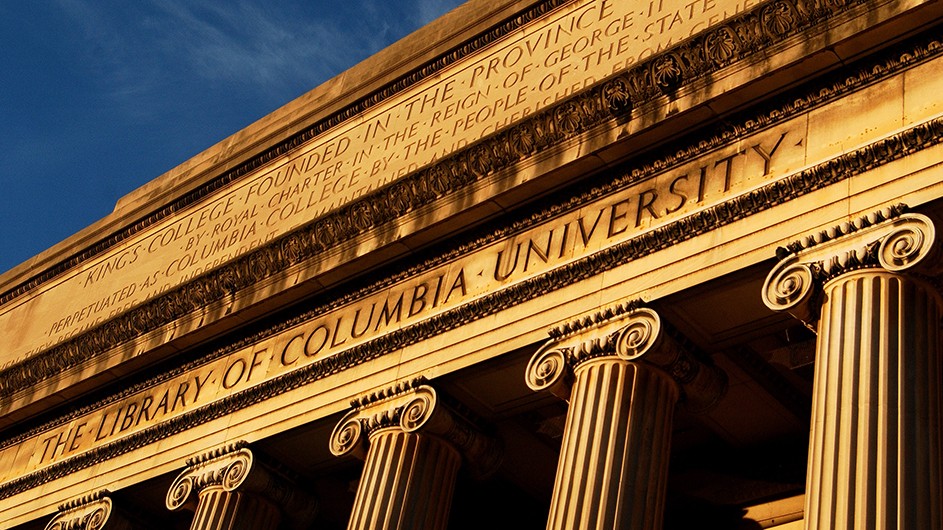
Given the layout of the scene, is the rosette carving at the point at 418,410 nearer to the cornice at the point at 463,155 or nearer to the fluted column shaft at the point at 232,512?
the cornice at the point at 463,155

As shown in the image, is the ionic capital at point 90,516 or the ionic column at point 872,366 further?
the ionic capital at point 90,516

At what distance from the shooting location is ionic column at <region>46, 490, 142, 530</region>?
27297mm

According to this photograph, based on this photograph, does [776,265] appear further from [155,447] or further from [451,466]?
[155,447]

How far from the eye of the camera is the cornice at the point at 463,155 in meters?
20.5

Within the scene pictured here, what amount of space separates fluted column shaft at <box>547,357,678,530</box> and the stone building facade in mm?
43

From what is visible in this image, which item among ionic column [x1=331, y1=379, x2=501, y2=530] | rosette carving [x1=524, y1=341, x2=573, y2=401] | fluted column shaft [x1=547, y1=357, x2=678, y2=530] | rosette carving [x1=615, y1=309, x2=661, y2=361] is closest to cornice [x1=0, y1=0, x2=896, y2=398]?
rosette carving [x1=615, y1=309, x2=661, y2=361]

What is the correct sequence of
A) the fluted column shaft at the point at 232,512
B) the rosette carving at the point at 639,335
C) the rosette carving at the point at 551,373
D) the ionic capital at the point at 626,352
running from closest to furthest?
the rosette carving at the point at 639,335, the ionic capital at the point at 626,352, the rosette carving at the point at 551,373, the fluted column shaft at the point at 232,512

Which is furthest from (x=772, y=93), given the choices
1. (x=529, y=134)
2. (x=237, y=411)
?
(x=237, y=411)

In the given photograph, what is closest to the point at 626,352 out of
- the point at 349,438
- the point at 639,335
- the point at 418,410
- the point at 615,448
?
the point at 639,335

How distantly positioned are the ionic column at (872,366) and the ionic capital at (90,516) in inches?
568

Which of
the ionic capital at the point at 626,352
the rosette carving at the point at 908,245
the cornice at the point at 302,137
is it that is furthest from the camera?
the cornice at the point at 302,137

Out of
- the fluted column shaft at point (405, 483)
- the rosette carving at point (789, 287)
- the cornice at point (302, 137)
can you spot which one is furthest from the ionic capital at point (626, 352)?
the cornice at point (302, 137)

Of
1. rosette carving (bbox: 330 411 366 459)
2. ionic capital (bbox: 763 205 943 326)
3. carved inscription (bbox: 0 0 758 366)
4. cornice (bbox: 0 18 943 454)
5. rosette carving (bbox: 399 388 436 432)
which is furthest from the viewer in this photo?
carved inscription (bbox: 0 0 758 366)

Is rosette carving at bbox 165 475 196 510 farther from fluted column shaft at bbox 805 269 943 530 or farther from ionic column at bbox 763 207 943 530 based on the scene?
fluted column shaft at bbox 805 269 943 530
